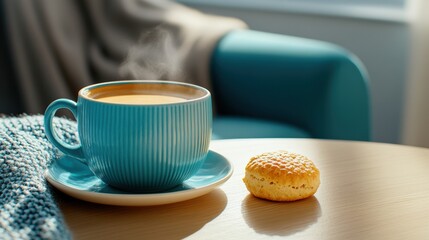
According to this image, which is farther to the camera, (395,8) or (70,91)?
(395,8)

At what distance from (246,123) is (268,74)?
0.42ft

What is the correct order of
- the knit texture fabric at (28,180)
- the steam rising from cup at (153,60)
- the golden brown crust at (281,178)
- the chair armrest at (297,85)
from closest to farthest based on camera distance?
the knit texture fabric at (28,180)
the golden brown crust at (281,178)
the chair armrest at (297,85)
the steam rising from cup at (153,60)

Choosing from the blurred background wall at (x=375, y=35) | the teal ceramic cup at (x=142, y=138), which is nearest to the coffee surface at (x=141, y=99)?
the teal ceramic cup at (x=142, y=138)

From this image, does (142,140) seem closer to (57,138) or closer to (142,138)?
(142,138)

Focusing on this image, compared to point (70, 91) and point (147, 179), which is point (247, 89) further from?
point (147, 179)

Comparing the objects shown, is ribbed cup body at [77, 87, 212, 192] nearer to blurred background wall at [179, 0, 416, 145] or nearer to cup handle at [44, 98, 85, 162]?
cup handle at [44, 98, 85, 162]

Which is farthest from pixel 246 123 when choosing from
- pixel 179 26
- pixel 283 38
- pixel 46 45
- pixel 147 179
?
pixel 147 179

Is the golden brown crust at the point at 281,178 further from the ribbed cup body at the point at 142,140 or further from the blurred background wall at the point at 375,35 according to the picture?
the blurred background wall at the point at 375,35

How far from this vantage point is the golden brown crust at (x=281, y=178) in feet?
2.24

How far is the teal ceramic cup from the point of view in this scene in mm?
Result: 651

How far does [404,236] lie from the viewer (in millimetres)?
611

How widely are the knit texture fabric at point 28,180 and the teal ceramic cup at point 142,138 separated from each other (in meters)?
0.05

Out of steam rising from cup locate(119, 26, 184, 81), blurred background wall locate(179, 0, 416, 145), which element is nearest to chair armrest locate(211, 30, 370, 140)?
steam rising from cup locate(119, 26, 184, 81)

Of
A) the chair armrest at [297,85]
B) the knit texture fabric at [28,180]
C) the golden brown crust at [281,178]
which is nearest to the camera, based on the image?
the knit texture fabric at [28,180]
